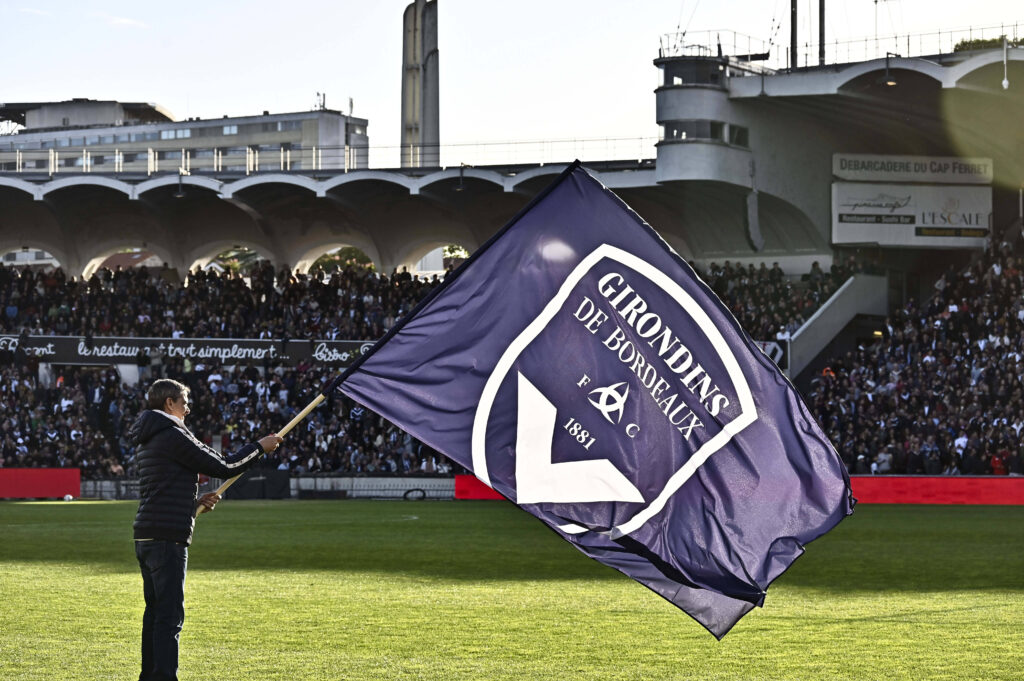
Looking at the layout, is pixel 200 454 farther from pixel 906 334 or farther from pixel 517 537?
pixel 906 334

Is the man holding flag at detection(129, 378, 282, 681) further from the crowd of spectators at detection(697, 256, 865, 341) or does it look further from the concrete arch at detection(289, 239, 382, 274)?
the concrete arch at detection(289, 239, 382, 274)

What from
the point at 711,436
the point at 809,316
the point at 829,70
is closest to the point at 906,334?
the point at 809,316

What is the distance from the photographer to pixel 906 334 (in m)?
45.0

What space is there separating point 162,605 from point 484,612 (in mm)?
6696

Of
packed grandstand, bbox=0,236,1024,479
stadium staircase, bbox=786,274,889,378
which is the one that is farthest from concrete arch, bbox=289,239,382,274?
stadium staircase, bbox=786,274,889,378

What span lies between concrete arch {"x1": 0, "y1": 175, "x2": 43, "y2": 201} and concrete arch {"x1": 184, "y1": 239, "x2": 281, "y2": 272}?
818 cm

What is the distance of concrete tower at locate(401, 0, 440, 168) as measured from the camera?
222 feet

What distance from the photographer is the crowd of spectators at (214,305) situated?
52.5 m

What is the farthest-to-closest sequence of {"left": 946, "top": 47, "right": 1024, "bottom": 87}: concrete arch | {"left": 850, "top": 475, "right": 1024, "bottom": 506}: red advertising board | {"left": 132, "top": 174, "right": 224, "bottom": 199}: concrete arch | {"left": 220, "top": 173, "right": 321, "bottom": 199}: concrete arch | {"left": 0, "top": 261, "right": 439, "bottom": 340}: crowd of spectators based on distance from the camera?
{"left": 132, "top": 174, "right": 224, "bottom": 199}: concrete arch < {"left": 220, "top": 173, "right": 321, "bottom": 199}: concrete arch < {"left": 0, "top": 261, "right": 439, "bottom": 340}: crowd of spectators < {"left": 946, "top": 47, "right": 1024, "bottom": 87}: concrete arch < {"left": 850, "top": 475, "right": 1024, "bottom": 506}: red advertising board

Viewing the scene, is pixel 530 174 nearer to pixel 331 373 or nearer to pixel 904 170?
pixel 331 373

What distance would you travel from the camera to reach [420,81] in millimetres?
67938

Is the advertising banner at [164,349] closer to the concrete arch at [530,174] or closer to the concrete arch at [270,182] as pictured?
the concrete arch at [270,182]

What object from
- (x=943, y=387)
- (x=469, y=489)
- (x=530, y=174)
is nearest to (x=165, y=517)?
(x=469, y=489)

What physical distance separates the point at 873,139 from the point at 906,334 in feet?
38.0
